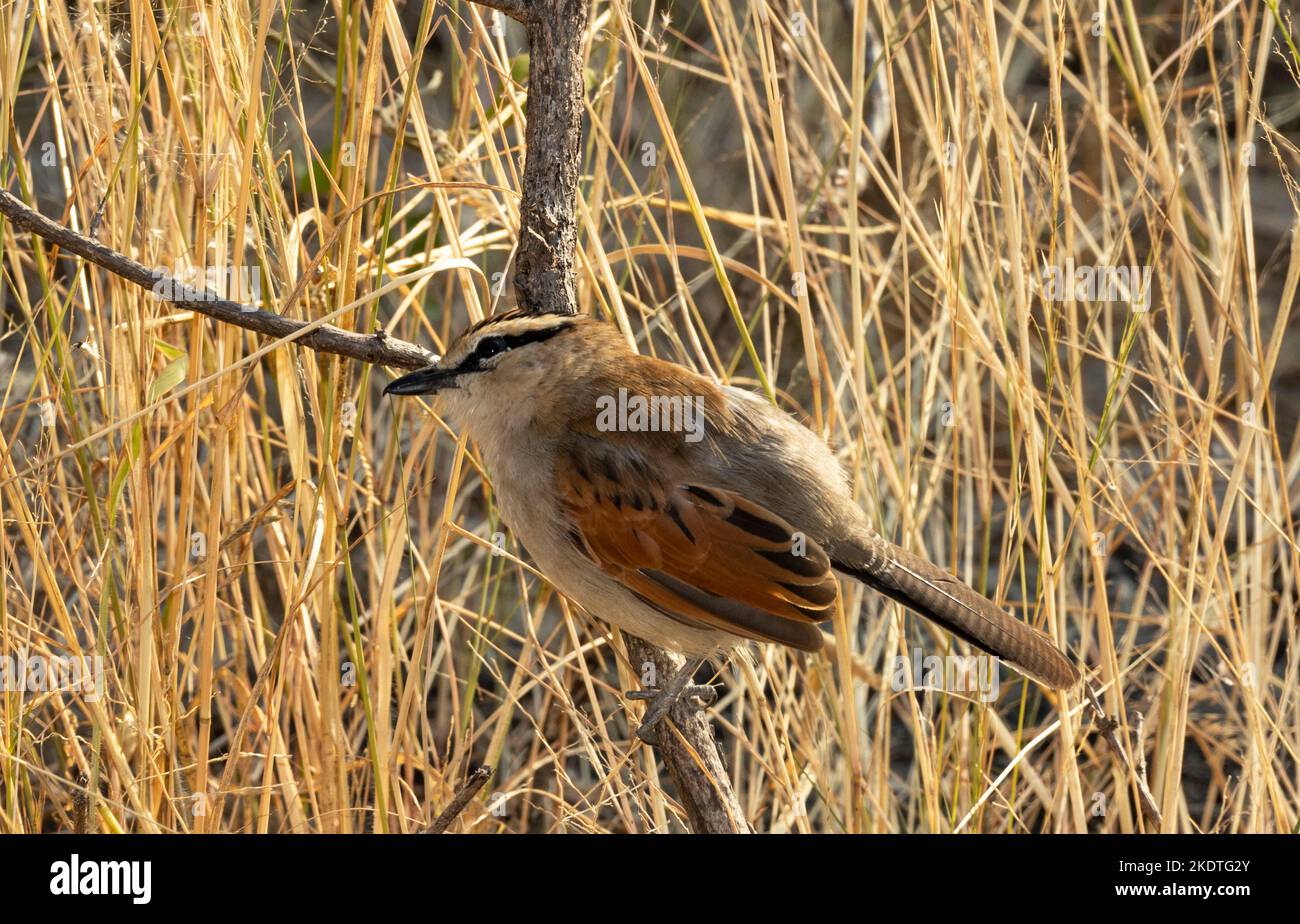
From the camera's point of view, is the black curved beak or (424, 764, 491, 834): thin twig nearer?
(424, 764, 491, 834): thin twig

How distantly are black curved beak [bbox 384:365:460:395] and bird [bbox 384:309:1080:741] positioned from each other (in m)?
0.05

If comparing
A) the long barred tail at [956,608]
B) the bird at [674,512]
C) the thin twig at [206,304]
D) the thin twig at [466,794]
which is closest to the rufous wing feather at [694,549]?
the bird at [674,512]

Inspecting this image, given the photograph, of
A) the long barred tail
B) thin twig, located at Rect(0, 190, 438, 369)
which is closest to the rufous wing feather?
the long barred tail

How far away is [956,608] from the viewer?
10.4 ft

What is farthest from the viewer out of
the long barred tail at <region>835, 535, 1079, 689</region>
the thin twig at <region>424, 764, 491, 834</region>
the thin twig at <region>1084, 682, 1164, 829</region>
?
the long barred tail at <region>835, 535, 1079, 689</region>

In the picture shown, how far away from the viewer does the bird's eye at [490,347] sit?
297 cm

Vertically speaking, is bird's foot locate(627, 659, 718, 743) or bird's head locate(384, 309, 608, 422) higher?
bird's head locate(384, 309, 608, 422)

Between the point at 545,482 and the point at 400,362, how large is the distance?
21.8 inches

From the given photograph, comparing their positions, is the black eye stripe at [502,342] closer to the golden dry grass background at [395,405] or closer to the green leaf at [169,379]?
the golden dry grass background at [395,405]

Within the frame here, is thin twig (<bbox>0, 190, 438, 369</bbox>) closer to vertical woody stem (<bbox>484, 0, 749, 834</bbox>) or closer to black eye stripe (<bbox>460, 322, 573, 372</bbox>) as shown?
black eye stripe (<bbox>460, 322, 573, 372</bbox>)

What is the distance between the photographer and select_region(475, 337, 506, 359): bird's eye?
2.97 meters

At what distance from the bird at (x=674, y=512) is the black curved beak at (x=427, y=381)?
0.17 feet

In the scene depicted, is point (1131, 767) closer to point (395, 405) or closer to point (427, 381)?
point (427, 381)
